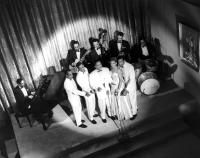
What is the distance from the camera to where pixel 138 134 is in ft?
27.9

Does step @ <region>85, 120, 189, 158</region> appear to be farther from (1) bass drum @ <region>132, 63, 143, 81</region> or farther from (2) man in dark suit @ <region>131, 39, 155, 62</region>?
(2) man in dark suit @ <region>131, 39, 155, 62</region>

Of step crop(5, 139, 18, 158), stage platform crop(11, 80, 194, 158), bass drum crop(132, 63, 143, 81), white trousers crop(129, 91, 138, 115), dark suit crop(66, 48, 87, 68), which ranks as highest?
dark suit crop(66, 48, 87, 68)

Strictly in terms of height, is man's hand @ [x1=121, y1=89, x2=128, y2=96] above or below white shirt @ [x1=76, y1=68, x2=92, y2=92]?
below

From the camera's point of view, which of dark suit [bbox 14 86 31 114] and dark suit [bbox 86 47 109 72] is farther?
dark suit [bbox 86 47 109 72]

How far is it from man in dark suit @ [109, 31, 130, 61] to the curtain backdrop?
16.8 inches

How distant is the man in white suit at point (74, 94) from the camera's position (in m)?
8.09

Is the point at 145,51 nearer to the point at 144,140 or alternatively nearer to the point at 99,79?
the point at 99,79

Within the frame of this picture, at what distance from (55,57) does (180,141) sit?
463cm

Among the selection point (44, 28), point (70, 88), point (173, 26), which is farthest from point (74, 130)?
point (173, 26)

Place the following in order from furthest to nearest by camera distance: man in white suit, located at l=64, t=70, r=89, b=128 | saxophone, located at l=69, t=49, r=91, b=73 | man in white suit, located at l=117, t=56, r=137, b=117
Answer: saxophone, located at l=69, t=49, r=91, b=73, man in white suit, located at l=117, t=56, r=137, b=117, man in white suit, located at l=64, t=70, r=89, b=128

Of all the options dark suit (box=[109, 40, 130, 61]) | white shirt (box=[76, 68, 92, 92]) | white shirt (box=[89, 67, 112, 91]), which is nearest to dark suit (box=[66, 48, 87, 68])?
dark suit (box=[109, 40, 130, 61])

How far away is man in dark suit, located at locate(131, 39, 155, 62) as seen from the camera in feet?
33.5

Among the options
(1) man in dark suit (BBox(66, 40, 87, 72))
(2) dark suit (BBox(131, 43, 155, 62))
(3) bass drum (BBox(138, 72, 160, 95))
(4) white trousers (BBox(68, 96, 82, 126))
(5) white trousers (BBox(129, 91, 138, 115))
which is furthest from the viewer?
(2) dark suit (BBox(131, 43, 155, 62))

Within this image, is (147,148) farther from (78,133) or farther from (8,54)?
(8,54)
